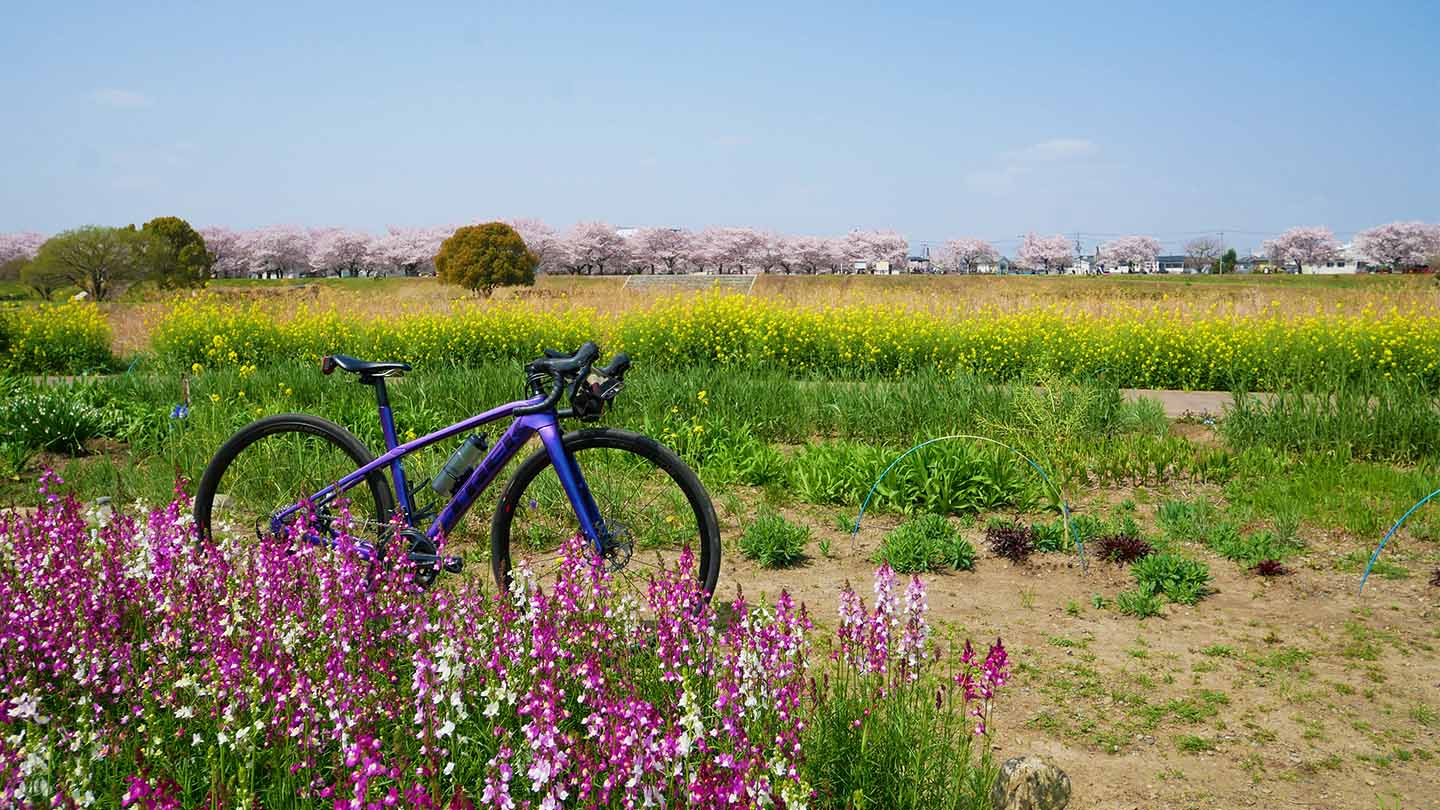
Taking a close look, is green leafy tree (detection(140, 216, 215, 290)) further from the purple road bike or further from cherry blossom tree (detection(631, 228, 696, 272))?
cherry blossom tree (detection(631, 228, 696, 272))

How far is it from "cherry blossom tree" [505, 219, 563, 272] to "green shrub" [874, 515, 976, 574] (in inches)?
3269

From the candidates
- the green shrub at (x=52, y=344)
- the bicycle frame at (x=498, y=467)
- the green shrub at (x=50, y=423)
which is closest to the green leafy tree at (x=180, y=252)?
the green shrub at (x=52, y=344)

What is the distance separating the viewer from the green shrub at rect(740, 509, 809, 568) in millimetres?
5031

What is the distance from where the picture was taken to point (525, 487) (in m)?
3.95

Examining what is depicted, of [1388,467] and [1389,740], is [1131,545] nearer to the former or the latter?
[1389,740]

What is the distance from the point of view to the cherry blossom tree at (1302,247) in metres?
102

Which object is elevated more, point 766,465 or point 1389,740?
point 766,465

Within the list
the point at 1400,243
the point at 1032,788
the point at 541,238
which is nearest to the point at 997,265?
the point at 1400,243

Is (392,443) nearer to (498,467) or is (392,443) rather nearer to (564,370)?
(498,467)

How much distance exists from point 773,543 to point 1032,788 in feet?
8.05

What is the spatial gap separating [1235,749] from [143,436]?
7509 millimetres

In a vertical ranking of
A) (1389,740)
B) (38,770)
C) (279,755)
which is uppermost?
(38,770)

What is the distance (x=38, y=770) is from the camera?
6.46 ft

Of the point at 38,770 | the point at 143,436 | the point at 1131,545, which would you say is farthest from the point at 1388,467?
Result: the point at 143,436
